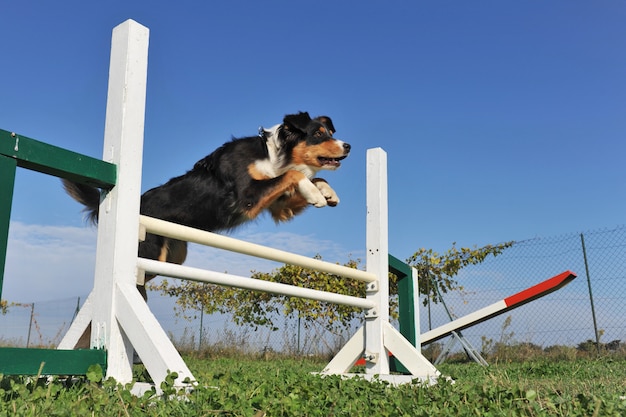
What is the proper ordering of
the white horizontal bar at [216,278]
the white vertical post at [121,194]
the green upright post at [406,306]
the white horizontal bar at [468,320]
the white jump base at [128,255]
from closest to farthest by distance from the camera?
the white jump base at [128,255] → the white vertical post at [121,194] → the white horizontal bar at [216,278] → the green upright post at [406,306] → the white horizontal bar at [468,320]

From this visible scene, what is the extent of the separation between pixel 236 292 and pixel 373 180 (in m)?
5.89

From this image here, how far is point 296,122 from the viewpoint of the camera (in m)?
3.54

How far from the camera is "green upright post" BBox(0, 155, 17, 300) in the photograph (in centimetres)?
170

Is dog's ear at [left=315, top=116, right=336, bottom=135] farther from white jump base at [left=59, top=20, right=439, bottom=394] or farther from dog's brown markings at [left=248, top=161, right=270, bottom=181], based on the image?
white jump base at [left=59, top=20, right=439, bottom=394]

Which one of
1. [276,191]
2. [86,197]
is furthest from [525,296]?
[86,197]

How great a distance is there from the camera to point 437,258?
322 inches

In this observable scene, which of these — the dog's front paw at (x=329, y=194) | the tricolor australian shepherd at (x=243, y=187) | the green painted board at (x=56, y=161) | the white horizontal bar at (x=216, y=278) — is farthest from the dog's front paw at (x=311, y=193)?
the green painted board at (x=56, y=161)

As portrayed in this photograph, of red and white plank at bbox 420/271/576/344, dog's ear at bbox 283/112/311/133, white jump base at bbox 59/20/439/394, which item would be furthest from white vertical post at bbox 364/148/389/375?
red and white plank at bbox 420/271/576/344

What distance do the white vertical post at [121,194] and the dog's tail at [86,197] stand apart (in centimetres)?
83

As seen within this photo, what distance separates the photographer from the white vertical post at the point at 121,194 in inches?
76.6

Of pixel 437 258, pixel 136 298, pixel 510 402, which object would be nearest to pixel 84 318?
pixel 136 298

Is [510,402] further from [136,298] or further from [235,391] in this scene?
[136,298]

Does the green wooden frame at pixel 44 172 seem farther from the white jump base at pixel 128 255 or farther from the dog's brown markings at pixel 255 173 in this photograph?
the dog's brown markings at pixel 255 173

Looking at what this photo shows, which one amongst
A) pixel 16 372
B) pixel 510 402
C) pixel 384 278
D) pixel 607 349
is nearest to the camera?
pixel 510 402
